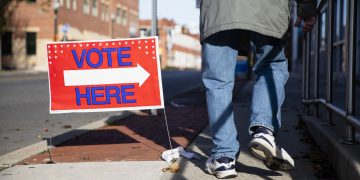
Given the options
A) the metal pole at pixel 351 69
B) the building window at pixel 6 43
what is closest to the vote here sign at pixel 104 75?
the metal pole at pixel 351 69

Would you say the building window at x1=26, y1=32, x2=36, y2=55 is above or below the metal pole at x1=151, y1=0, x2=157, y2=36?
above

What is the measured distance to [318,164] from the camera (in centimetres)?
332

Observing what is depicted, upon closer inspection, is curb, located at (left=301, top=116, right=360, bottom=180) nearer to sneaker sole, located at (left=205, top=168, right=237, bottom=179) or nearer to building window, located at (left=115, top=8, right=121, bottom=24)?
sneaker sole, located at (left=205, top=168, right=237, bottom=179)

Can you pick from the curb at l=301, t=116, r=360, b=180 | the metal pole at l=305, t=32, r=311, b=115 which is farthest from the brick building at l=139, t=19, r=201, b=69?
the curb at l=301, t=116, r=360, b=180

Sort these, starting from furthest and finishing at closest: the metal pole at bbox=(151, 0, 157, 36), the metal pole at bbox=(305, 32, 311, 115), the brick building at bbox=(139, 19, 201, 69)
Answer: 1. the brick building at bbox=(139, 19, 201, 69)
2. the metal pole at bbox=(151, 0, 157, 36)
3. the metal pole at bbox=(305, 32, 311, 115)

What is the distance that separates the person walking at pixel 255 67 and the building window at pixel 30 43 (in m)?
41.4

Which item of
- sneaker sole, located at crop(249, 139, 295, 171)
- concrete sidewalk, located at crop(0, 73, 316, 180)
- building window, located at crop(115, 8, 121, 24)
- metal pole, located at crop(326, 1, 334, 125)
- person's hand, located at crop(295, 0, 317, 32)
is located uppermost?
building window, located at crop(115, 8, 121, 24)

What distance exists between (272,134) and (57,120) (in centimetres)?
450

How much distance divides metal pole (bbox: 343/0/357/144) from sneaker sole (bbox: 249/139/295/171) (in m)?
0.40

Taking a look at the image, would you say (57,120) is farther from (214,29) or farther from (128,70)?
(214,29)

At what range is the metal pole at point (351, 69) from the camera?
10.1 feet

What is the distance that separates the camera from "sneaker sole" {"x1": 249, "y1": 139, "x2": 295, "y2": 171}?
2902mm

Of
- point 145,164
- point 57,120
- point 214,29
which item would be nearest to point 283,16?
point 214,29

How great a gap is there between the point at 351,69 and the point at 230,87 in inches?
29.2
